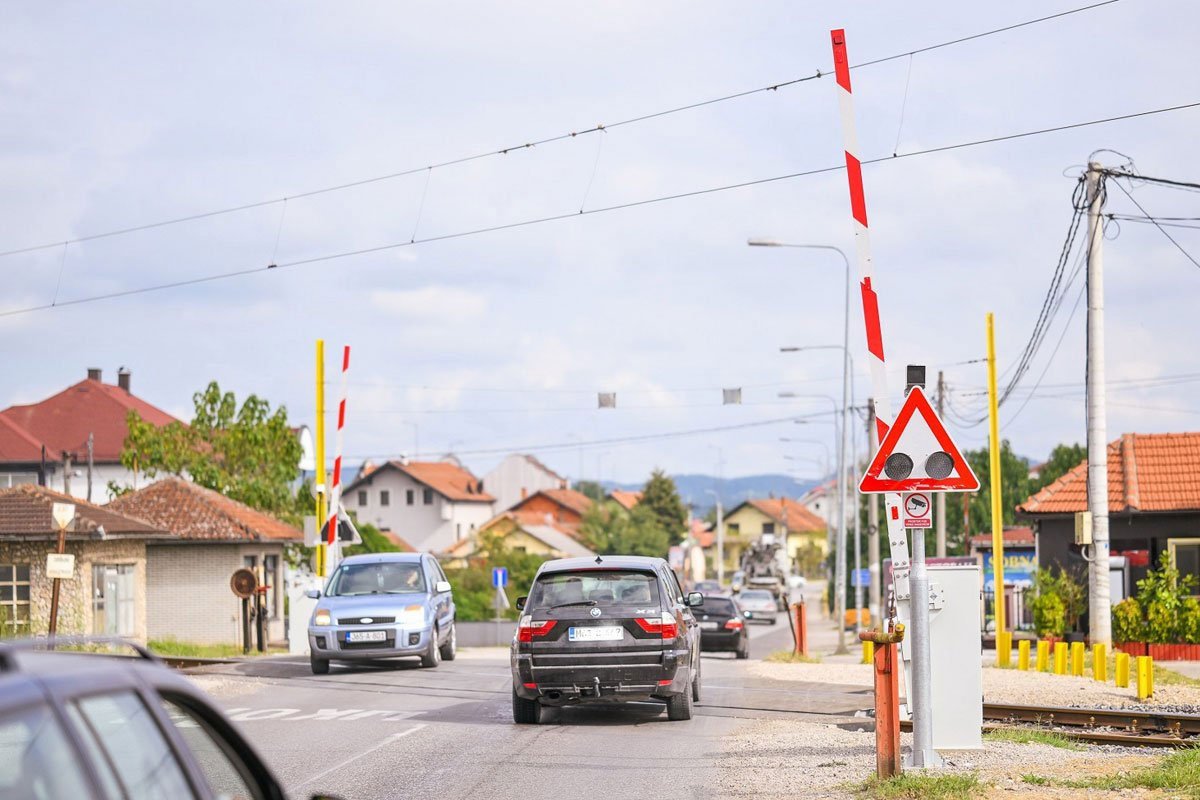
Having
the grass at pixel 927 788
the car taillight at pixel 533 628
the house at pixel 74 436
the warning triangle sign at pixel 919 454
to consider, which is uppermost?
the house at pixel 74 436

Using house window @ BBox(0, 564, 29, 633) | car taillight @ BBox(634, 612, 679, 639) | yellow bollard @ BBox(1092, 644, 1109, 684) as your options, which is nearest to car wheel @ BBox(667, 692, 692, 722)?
car taillight @ BBox(634, 612, 679, 639)

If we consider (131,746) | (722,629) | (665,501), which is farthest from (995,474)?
(665,501)

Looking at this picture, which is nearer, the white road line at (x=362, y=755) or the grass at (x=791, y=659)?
the white road line at (x=362, y=755)

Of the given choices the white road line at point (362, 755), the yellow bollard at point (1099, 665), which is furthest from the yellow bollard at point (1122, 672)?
the white road line at point (362, 755)

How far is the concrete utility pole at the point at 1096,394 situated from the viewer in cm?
2720

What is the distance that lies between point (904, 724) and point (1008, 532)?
60.5m

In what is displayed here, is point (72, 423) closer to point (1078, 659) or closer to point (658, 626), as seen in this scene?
point (1078, 659)

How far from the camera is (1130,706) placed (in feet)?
61.6

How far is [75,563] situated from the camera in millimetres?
32188

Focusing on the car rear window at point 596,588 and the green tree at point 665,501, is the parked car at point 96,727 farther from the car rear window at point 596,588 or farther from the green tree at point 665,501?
the green tree at point 665,501

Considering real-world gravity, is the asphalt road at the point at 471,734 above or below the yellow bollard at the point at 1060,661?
above

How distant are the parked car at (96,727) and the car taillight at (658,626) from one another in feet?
36.6

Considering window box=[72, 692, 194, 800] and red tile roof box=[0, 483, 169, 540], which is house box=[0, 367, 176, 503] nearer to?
red tile roof box=[0, 483, 169, 540]

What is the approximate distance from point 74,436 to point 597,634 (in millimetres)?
66621
